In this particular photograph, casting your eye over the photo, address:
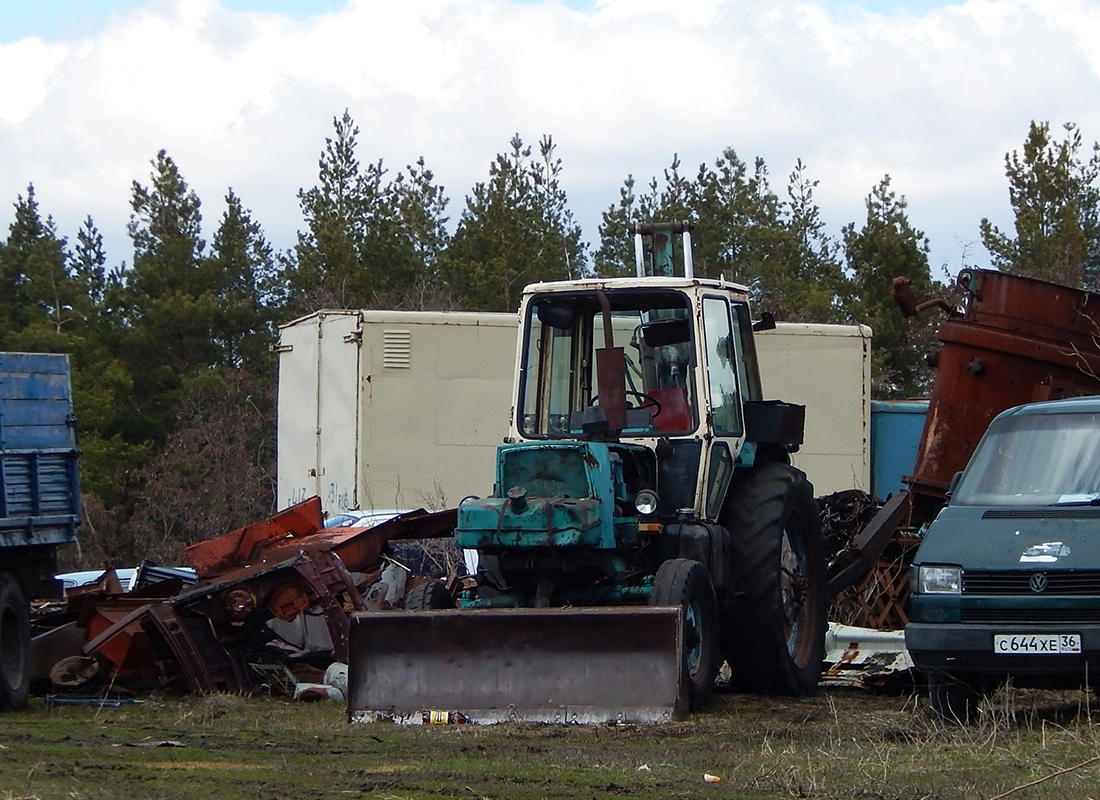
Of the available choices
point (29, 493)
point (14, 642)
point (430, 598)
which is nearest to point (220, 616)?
point (14, 642)

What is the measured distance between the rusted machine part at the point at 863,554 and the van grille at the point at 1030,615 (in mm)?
3324

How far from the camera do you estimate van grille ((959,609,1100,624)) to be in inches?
323

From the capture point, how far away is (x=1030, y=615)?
27.3ft

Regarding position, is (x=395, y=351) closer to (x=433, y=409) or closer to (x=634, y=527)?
(x=433, y=409)

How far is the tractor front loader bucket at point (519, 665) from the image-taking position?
871 centimetres

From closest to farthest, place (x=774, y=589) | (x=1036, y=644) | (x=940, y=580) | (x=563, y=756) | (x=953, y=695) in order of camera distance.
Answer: (x=563, y=756), (x=1036, y=644), (x=940, y=580), (x=953, y=695), (x=774, y=589)

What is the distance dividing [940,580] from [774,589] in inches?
71.8

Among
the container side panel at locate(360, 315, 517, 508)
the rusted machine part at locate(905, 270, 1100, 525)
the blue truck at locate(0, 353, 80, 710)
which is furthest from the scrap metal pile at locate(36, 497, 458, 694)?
the container side panel at locate(360, 315, 517, 508)

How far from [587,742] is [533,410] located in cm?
320

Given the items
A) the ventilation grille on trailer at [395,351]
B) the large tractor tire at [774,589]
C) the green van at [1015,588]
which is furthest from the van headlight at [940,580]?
the ventilation grille on trailer at [395,351]

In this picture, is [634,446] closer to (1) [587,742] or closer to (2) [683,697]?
(2) [683,697]

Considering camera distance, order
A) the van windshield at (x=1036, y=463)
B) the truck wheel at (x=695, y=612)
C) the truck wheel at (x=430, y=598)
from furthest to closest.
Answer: the truck wheel at (x=430, y=598)
the van windshield at (x=1036, y=463)
the truck wheel at (x=695, y=612)

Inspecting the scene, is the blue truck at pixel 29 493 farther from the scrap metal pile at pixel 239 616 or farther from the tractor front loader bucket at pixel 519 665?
the tractor front loader bucket at pixel 519 665

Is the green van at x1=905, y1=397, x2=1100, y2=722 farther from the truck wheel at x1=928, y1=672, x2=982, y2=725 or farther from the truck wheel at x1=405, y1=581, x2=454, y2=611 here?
the truck wheel at x1=405, y1=581, x2=454, y2=611
